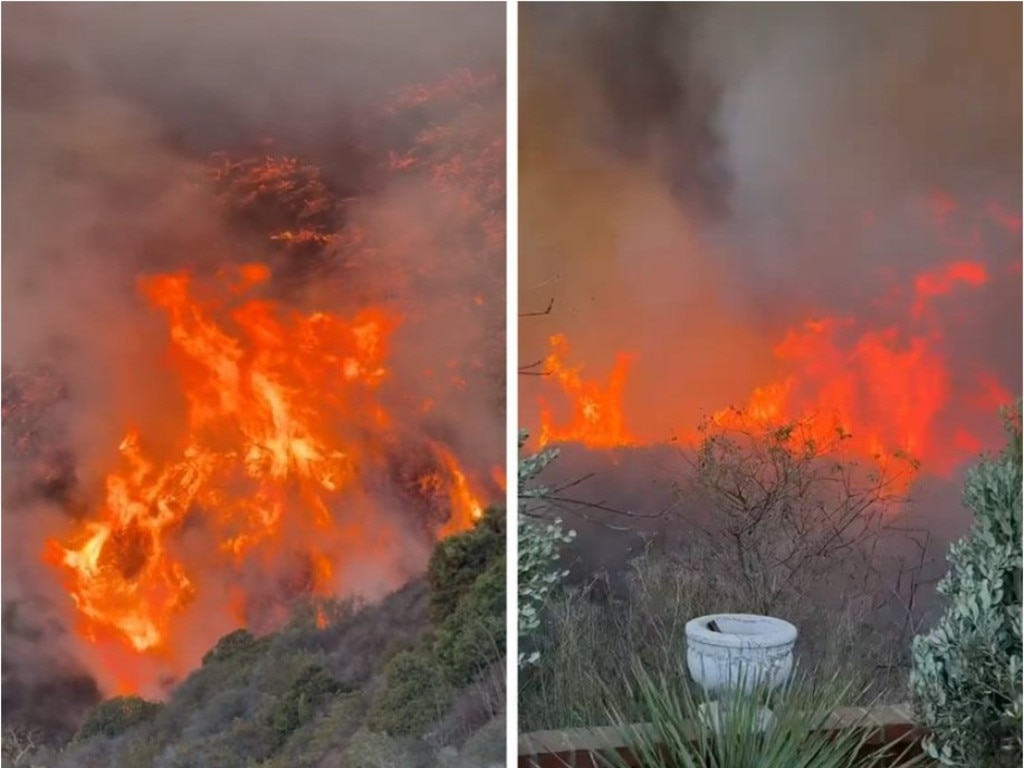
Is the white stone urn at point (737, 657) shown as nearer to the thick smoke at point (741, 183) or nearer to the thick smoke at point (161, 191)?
the thick smoke at point (741, 183)

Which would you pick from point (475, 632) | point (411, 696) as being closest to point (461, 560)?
point (475, 632)

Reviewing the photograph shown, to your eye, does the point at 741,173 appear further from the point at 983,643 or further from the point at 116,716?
the point at 116,716

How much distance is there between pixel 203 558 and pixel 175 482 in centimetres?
24

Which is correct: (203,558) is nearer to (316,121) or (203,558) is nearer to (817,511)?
(316,121)

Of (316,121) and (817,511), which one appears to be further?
(817,511)

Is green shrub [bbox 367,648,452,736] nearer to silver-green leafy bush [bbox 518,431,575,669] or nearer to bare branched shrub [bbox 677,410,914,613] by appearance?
silver-green leafy bush [bbox 518,431,575,669]

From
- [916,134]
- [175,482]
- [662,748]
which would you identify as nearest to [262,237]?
[175,482]

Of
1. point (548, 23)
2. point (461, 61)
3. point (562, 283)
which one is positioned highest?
point (548, 23)

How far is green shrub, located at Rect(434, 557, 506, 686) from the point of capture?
2.80m

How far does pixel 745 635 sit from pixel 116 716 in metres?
2.01

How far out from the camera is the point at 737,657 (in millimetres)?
2947

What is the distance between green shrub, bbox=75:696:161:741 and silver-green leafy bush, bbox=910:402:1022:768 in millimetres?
2328

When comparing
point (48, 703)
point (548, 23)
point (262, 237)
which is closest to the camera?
point (48, 703)

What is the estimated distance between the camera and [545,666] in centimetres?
302
